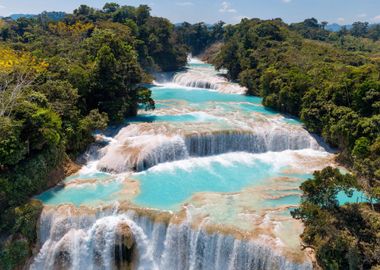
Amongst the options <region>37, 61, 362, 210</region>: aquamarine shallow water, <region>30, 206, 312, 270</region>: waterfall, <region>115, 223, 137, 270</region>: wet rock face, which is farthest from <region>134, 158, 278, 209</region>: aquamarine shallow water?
<region>115, 223, 137, 270</region>: wet rock face

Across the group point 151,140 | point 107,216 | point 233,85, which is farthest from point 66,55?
point 107,216

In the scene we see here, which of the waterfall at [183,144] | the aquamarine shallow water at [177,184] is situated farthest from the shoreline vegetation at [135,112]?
the waterfall at [183,144]

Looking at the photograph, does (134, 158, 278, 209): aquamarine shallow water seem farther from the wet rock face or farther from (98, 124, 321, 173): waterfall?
the wet rock face

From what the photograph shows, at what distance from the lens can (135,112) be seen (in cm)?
3170

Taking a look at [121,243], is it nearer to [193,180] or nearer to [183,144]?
[193,180]

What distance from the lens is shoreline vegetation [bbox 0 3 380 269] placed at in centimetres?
1555

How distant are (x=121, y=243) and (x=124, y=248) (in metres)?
0.28

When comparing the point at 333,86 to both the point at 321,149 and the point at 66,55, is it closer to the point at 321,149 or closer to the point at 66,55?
the point at 321,149

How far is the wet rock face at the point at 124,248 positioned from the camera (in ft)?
55.8

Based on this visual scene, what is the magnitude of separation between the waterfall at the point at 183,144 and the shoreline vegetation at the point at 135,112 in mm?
1773

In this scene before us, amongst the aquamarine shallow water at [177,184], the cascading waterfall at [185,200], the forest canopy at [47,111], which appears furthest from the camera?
the aquamarine shallow water at [177,184]

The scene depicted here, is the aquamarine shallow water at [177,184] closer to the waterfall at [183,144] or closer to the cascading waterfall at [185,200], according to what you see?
the cascading waterfall at [185,200]

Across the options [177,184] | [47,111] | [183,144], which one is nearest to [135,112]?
[183,144]

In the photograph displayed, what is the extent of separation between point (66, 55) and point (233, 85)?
790 inches
